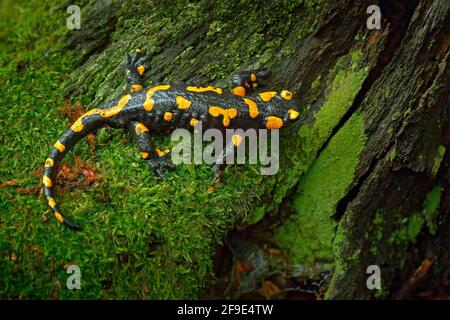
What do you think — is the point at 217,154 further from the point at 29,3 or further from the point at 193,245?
the point at 29,3

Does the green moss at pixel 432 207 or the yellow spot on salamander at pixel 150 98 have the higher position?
the yellow spot on salamander at pixel 150 98

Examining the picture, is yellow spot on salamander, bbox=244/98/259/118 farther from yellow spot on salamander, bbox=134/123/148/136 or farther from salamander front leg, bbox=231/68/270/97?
yellow spot on salamander, bbox=134/123/148/136

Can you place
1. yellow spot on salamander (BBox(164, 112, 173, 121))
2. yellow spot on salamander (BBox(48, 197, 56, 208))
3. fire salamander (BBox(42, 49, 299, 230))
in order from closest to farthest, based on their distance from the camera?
yellow spot on salamander (BBox(48, 197, 56, 208)) < fire salamander (BBox(42, 49, 299, 230)) < yellow spot on salamander (BBox(164, 112, 173, 121))

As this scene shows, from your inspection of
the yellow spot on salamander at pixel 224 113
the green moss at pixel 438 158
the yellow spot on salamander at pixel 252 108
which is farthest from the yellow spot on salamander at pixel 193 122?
the green moss at pixel 438 158

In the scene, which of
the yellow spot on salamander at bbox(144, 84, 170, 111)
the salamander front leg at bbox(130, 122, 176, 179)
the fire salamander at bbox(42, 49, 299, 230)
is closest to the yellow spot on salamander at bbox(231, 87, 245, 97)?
the fire salamander at bbox(42, 49, 299, 230)

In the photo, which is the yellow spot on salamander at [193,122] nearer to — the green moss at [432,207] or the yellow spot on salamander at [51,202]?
the yellow spot on salamander at [51,202]
